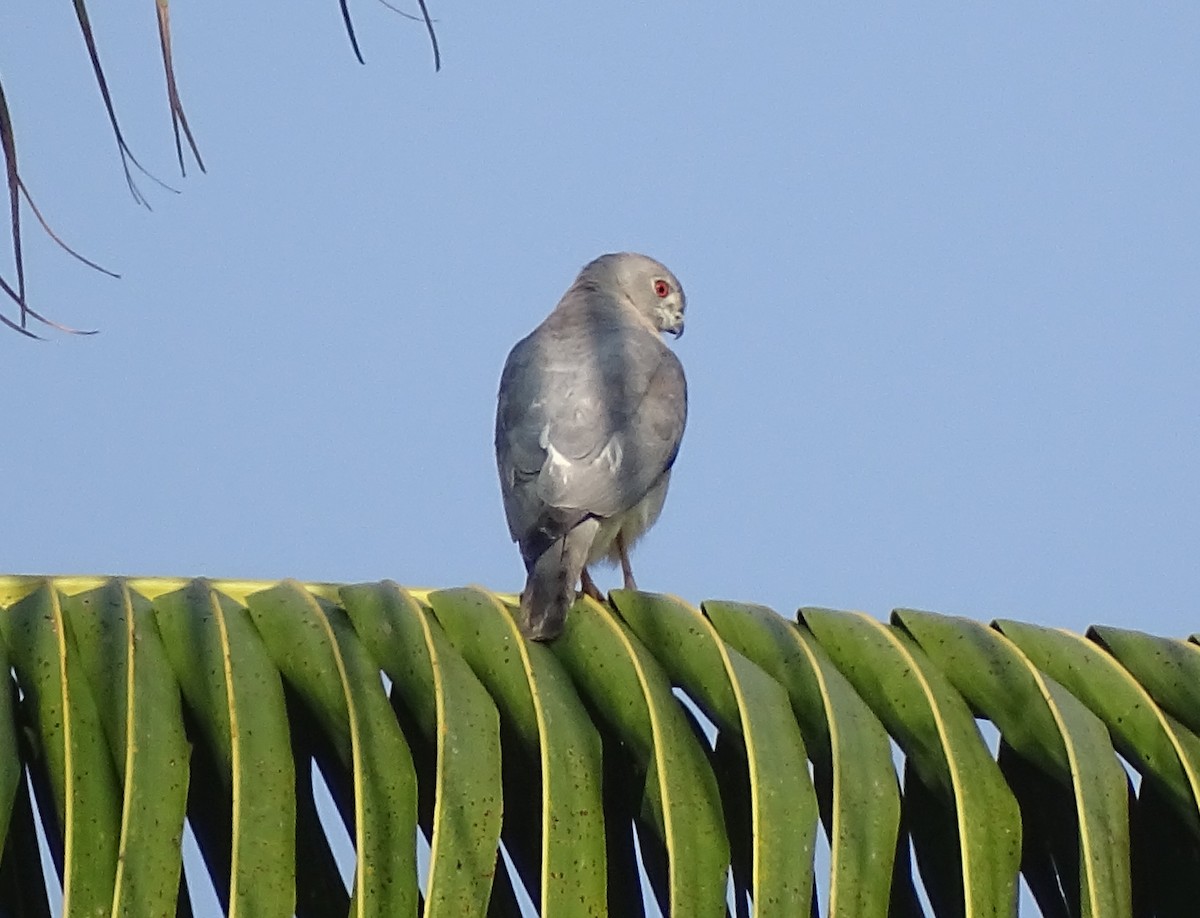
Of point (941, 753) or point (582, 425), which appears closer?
point (941, 753)

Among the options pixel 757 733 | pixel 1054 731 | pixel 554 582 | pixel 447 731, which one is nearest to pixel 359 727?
pixel 447 731

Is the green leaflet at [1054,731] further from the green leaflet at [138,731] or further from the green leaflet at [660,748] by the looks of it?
the green leaflet at [138,731]

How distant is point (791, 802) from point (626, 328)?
484cm

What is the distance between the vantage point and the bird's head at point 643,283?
27.9 ft

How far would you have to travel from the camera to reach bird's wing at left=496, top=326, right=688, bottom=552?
583 centimetres

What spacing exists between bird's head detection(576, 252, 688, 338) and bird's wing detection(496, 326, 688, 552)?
118 cm

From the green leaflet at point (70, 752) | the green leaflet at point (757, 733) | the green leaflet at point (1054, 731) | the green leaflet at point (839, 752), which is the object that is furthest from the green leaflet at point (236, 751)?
the green leaflet at point (1054, 731)

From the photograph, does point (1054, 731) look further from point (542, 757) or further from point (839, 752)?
point (542, 757)

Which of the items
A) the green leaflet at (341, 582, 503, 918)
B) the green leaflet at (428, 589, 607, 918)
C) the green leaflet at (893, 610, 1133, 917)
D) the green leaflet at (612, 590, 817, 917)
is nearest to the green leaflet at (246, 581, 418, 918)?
the green leaflet at (341, 582, 503, 918)

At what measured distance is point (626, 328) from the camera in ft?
24.8

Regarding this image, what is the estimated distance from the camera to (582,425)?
20.4 ft

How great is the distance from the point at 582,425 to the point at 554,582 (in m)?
1.98

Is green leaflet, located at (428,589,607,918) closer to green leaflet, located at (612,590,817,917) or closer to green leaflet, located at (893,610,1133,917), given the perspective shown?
green leaflet, located at (612,590,817,917)

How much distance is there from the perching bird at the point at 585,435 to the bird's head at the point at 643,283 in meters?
0.55
